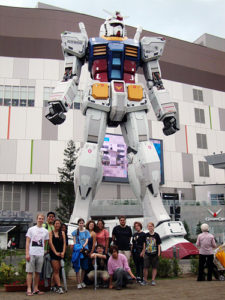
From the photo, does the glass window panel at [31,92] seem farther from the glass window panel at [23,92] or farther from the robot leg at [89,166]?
the robot leg at [89,166]

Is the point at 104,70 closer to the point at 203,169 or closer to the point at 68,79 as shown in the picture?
the point at 68,79

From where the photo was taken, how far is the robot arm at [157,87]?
9.58 meters

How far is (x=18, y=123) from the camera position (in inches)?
1218

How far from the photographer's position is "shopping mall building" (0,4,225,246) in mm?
29603

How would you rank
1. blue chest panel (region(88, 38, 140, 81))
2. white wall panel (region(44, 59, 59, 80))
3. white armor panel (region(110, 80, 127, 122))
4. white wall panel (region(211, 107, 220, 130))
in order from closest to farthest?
white armor panel (region(110, 80, 127, 122))
blue chest panel (region(88, 38, 140, 81))
white wall panel (region(44, 59, 59, 80))
white wall panel (region(211, 107, 220, 130))

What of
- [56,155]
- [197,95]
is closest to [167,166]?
[197,95]

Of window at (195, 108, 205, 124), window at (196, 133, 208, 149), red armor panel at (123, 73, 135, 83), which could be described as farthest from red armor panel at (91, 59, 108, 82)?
window at (195, 108, 205, 124)

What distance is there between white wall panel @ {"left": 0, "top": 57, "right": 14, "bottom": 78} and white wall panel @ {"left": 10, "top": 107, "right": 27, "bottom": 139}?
3482 mm

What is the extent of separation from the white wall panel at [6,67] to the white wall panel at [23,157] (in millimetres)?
6747

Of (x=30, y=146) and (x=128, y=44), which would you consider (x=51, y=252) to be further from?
(x=30, y=146)

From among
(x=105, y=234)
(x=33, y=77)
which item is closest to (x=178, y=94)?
(x=33, y=77)

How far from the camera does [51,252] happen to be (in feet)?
18.5

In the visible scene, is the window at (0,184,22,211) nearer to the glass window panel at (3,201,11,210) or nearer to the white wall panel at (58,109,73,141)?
the glass window panel at (3,201,11,210)

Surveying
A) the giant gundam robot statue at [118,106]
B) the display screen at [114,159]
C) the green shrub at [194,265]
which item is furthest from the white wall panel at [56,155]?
the green shrub at [194,265]
